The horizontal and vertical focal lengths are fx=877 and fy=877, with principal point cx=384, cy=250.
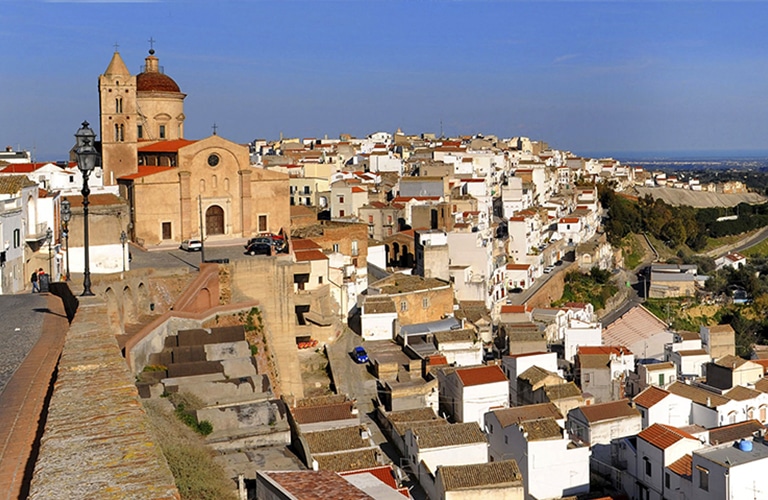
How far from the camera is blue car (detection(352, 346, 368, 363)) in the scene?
2275 cm

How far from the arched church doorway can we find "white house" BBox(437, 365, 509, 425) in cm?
808

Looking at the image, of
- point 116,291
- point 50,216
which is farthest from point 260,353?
point 50,216

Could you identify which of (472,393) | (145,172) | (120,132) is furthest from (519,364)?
(120,132)

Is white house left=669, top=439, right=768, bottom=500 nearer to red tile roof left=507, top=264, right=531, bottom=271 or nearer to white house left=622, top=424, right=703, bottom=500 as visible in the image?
white house left=622, top=424, right=703, bottom=500

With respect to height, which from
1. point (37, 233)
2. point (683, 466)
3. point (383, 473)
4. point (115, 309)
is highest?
point (37, 233)

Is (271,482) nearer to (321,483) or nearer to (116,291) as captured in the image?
(321,483)

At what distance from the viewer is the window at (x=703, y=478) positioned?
52.5ft

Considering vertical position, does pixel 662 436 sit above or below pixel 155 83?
below

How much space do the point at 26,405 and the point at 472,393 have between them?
15748 millimetres

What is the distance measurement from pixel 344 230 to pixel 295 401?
30.7ft

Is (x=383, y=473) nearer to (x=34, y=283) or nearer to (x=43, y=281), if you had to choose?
(x=43, y=281)

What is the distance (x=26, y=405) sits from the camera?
223 inches

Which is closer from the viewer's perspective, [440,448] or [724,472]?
[724,472]

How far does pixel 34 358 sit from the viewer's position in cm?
724
